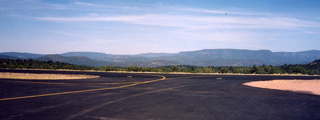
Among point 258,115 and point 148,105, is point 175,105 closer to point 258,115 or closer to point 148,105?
point 148,105

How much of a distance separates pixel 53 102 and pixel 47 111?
77.1 inches

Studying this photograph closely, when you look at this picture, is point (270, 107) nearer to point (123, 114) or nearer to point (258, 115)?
point (258, 115)

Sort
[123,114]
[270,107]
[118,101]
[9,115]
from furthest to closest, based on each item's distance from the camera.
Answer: [118,101]
[270,107]
[123,114]
[9,115]

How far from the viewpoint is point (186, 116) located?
28.0 feet

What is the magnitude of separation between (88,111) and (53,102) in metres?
2.50

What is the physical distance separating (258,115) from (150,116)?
11.5 ft

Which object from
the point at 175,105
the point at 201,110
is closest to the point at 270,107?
the point at 201,110

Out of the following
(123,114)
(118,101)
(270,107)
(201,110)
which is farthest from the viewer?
(118,101)

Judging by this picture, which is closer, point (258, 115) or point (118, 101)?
point (258, 115)

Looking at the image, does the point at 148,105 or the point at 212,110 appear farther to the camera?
the point at 148,105

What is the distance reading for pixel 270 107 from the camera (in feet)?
34.2

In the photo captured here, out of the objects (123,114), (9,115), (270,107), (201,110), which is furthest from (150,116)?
(270,107)

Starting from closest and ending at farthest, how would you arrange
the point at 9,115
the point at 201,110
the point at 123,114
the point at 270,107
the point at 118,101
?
the point at 9,115
the point at 123,114
the point at 201,110
the point at 270,107
the point at 118,101

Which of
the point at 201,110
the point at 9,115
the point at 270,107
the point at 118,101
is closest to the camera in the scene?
the point at 9,115
